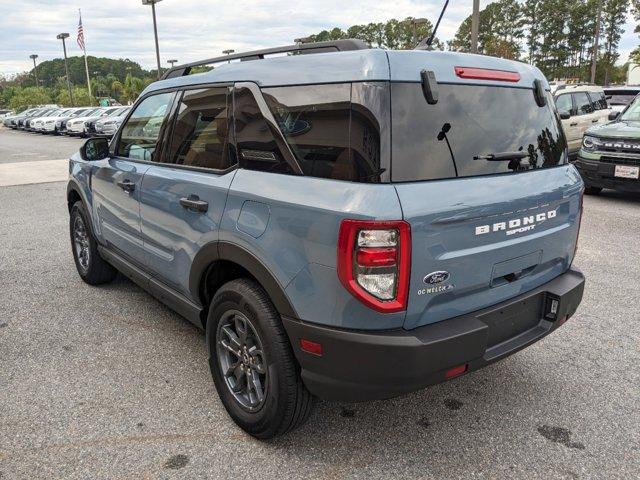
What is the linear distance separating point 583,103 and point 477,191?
11.4 metres

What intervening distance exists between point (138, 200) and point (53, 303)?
1.63 m

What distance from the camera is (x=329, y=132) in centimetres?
213

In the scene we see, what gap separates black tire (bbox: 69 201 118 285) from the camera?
4.51 meters

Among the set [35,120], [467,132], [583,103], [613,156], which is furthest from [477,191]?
[35,120]

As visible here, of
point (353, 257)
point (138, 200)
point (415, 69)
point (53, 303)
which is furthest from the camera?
point (53, 303)

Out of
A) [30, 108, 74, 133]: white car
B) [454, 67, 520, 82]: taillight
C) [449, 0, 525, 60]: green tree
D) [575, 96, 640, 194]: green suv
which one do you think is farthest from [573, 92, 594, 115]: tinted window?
[449, 0, 525, 60]: green tree

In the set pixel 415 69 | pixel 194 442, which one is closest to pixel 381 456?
pixel 194 442

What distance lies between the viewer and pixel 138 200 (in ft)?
11.1

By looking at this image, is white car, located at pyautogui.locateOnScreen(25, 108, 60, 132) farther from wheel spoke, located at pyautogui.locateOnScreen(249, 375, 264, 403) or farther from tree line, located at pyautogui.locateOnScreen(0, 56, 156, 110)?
tree line, located at pyautogui.locateOnScreen(0, 56, 156, 110)

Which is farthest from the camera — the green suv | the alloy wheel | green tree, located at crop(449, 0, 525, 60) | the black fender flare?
green tree, located at crop(449, 0, 525, 60)

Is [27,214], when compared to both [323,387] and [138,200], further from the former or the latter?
[323,387]

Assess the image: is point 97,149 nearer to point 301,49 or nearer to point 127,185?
point 127,185

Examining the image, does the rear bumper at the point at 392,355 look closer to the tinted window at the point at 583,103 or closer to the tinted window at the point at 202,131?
the tinted window at the point at 202,131

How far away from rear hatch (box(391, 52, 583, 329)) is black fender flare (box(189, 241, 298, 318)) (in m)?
0.54
